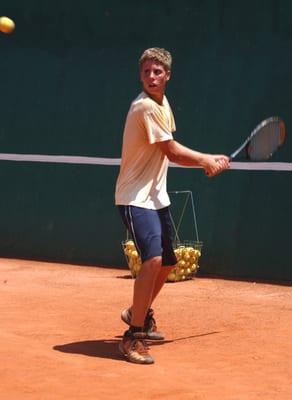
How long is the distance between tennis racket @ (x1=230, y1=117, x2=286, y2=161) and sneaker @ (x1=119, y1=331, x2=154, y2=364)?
5.17 feet

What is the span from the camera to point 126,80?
1151cm

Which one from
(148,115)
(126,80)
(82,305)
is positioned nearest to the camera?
(148,115)

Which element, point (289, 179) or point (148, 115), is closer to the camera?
point (148, 115)

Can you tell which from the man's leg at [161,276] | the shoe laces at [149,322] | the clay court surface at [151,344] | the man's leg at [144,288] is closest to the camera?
the clay court surface at [151,344]

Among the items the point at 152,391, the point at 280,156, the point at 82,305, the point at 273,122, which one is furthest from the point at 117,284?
the point at 152,391

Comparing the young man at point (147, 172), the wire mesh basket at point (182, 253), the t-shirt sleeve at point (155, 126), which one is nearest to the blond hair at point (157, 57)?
the young man at point (147, 172)

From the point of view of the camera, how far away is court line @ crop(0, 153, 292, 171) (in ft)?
34.5

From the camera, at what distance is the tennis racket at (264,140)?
7.55 metres

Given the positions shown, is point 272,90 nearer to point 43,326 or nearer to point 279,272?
point 279,272

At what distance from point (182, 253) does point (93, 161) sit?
1.84m

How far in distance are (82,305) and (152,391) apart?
319 cm

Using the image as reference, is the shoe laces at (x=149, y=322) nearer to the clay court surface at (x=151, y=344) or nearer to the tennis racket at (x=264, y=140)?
the clay court surface at (x=151, y=344)

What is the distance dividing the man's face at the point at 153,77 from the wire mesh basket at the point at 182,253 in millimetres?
3453

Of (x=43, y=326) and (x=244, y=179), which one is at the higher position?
(x=244, y=179)
